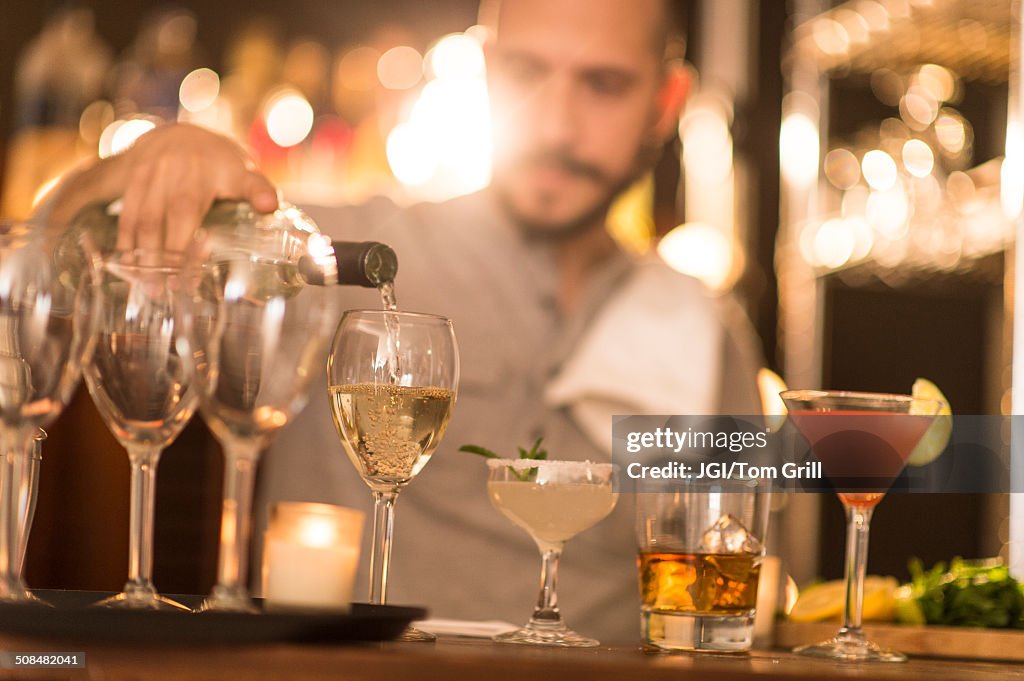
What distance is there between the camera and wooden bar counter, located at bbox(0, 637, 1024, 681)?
1.73 ft

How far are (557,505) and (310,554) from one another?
182mm

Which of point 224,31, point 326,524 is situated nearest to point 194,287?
point 326,524

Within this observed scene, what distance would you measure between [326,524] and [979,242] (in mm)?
1771

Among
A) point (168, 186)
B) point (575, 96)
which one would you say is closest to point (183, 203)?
point (168, 186)

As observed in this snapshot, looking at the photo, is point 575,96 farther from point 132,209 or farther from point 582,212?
point 132,209

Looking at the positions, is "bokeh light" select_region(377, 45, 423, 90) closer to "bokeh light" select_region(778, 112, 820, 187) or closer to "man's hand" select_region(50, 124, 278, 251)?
"bokeh light" select_region(778, 112, 820, 187)

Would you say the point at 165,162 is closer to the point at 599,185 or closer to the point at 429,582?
the point at 429,582

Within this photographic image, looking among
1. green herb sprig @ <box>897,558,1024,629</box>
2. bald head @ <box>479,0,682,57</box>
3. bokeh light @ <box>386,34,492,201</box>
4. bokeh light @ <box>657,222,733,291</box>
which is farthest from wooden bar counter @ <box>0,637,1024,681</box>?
bokeh light @ <box>657,222,733,291</box>

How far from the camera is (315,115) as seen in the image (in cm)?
244

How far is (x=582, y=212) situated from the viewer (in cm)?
207

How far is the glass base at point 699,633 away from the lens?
2.43 feet

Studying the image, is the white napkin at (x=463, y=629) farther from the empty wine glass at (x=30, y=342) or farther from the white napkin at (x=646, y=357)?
the white napkin at (x=646, y=357)

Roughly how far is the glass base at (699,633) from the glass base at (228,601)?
0.25 meters

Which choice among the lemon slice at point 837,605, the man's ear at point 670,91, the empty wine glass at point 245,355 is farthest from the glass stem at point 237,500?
the man's ear at point 670,91
